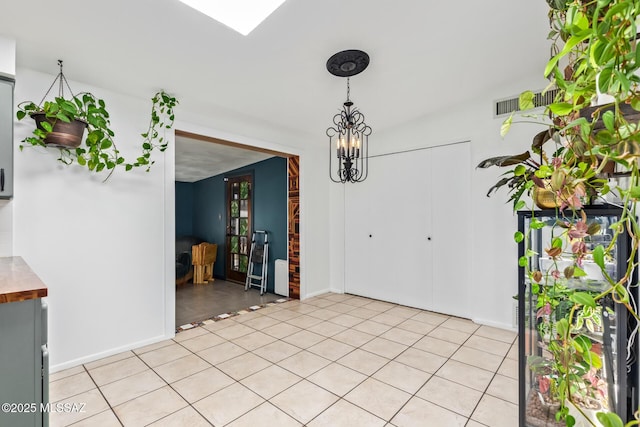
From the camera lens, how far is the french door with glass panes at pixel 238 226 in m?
5.49

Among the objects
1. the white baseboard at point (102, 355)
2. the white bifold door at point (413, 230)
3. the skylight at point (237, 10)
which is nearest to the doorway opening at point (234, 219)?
the white baseboard at point (102, 355)

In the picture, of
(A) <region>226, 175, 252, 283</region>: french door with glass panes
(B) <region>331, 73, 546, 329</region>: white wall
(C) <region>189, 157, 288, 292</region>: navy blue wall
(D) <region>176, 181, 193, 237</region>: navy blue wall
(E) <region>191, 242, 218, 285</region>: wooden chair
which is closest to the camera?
(B) <region>331, 73, 546, 329</region>: white wall

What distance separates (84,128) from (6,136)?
478 millimetres

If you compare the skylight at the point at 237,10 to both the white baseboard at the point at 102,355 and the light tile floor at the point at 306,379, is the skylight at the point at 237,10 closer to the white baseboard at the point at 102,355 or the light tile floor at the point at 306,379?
the light tile floor at the point at 306,379

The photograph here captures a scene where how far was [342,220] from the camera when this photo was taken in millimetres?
4684

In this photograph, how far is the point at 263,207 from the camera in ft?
16.9

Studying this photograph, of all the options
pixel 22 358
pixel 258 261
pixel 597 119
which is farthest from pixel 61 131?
pixel 258 261

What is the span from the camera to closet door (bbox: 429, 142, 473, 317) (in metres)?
3.46

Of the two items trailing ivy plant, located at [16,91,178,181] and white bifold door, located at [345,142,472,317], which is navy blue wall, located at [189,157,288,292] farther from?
trailing ivy plant, located at [16,91,178,181]

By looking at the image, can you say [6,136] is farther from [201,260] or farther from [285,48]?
[201,260]

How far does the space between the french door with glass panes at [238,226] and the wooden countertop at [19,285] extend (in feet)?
12.6

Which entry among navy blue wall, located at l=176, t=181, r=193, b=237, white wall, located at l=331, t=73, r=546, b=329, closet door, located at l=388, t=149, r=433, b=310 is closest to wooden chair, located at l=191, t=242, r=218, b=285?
navy blue wall, located at l=176, t=181, r=193, b=237

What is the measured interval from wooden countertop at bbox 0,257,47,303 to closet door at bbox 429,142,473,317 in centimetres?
350

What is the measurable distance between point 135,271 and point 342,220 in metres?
2.80
